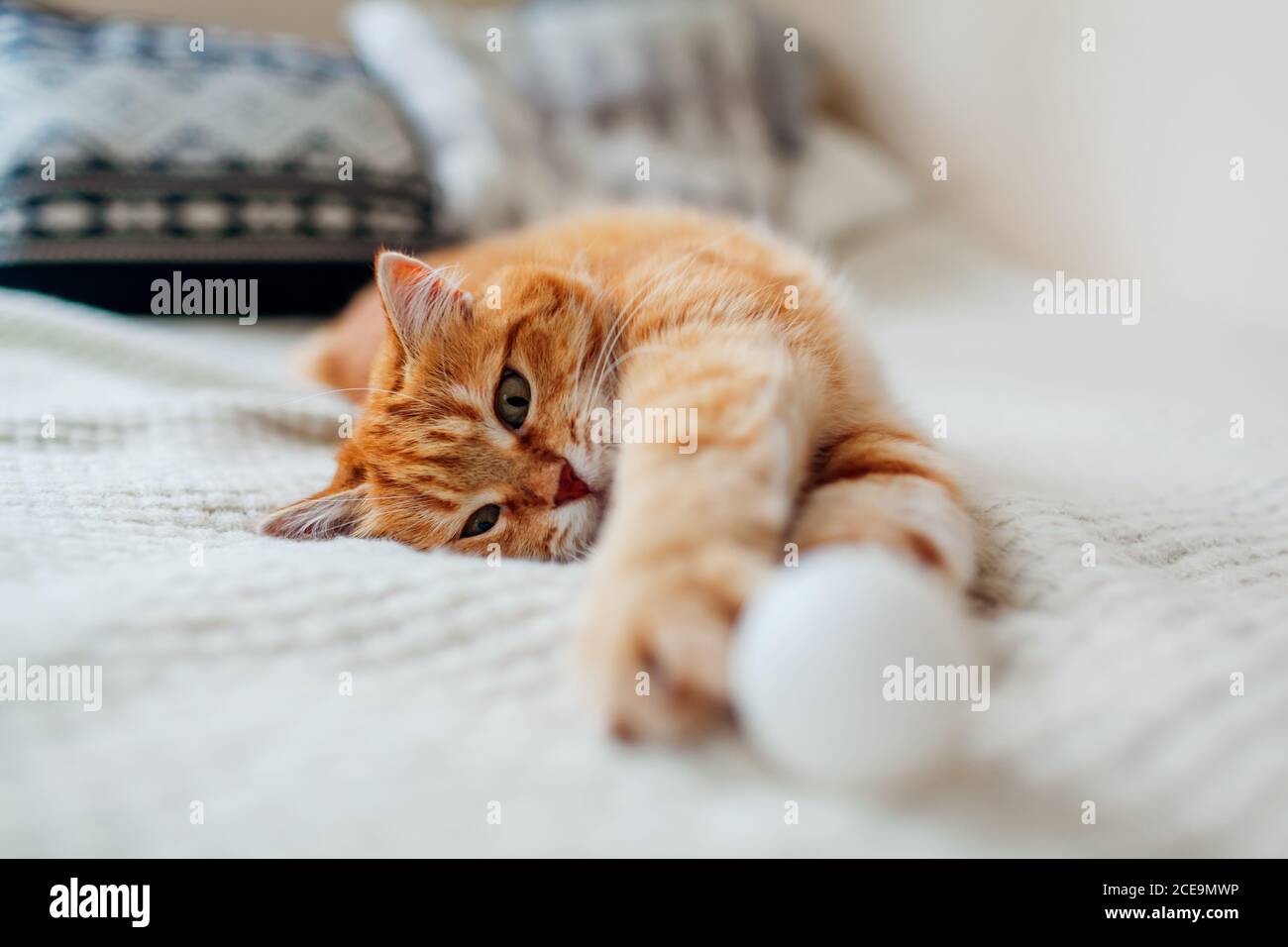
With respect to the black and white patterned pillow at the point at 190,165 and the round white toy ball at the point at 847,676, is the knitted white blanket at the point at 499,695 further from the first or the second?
the black and white patterned pillow at the point at 190,165

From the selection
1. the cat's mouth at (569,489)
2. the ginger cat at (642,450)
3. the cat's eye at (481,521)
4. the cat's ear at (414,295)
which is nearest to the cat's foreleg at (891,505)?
the ginger cat at (642,450)

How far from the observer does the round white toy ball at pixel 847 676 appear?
59 cm

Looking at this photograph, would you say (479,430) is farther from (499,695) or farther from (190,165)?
(190,165)

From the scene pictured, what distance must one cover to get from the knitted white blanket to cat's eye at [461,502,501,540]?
0.13 metres

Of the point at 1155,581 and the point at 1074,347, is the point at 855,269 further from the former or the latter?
the point at 1155,581

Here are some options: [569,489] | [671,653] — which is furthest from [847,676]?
[569,489]

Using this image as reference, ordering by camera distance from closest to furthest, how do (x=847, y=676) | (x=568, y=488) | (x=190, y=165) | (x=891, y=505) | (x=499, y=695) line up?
1. (x=847, y=676)
2. (x=499, y=695)
3. (x=891, y=505)
4. (x=568, y=488)
5. (x=190, y=165)

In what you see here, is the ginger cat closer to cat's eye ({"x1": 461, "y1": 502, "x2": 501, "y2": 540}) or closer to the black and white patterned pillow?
cat's eye ({"x1": 461, "y1": 502, "x2": 501, "y2": 540})

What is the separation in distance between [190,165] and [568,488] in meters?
1.54

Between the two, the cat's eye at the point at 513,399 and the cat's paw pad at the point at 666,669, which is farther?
the cat's eye at the point at 513,399

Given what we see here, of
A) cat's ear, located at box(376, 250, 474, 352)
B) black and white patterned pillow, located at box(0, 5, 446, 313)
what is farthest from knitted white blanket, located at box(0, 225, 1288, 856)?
black and white patterned pillow, located at box(0, 5, 446, 313)

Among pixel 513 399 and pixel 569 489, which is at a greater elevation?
pixel 513 399

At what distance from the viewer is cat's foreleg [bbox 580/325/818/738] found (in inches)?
25.4

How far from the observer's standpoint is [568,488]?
1.05 meters
